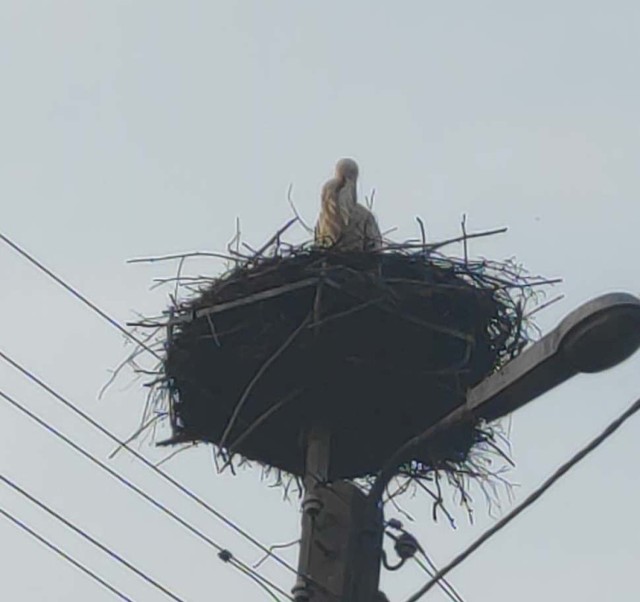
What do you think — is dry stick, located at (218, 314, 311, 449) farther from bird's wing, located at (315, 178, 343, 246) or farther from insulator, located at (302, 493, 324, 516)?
bird's wing, located at (315, 178, 343, 246)

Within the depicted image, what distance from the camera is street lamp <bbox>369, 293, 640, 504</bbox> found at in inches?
149

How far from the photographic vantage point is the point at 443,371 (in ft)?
20.7

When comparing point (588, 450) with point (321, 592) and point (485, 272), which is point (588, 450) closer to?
point (321, 592)

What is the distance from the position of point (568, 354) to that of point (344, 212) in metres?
5.56

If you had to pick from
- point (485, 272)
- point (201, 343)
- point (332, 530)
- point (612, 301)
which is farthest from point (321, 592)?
point (485, 272)

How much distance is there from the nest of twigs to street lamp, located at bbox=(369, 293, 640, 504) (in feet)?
5.55

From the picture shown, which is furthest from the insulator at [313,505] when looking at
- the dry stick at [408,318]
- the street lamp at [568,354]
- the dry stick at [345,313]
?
the dry stick at [408,318]

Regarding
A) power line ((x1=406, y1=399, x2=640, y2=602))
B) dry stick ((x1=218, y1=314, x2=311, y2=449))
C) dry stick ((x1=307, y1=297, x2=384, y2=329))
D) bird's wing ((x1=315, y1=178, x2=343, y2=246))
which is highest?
bird's wing ((x1=315, y1=178, x2=343, y2=246))

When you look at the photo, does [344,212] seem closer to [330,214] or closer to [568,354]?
[330,214]

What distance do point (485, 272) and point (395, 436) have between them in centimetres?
106

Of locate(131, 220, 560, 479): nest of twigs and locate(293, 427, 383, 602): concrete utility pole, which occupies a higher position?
locate(131, 220, 560, 479): nest of twigs

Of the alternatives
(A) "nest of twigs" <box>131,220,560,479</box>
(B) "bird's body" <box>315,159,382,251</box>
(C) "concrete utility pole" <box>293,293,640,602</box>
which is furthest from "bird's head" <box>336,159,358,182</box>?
(C) "concrete utility pole" <box>293,293,640,602</box>

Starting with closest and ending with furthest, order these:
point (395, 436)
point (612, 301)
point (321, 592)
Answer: point (612, 301)
point (321, 592)
point (395, 436)

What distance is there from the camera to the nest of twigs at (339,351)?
612 centimetres
